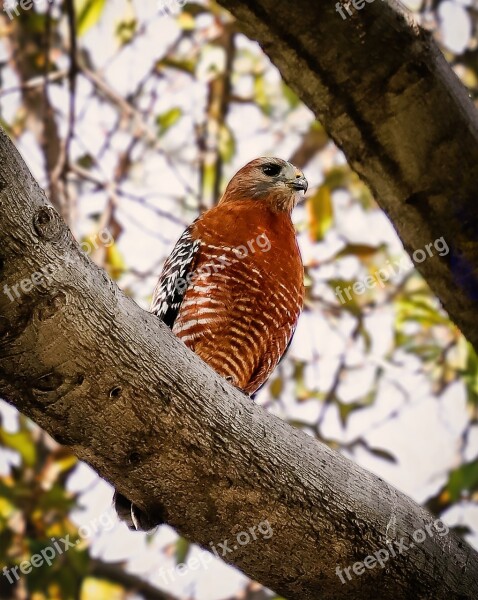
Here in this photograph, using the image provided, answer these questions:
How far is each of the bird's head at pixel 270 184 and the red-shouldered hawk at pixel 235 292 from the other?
1.08 ft

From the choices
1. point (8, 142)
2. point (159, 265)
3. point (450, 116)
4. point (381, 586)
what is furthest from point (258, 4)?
point (159, 265)

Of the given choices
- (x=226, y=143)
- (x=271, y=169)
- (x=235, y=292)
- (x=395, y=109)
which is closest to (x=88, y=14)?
(x=226, y=143)

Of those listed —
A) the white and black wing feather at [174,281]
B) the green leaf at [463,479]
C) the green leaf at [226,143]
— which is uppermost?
the green leaf at [226,143]

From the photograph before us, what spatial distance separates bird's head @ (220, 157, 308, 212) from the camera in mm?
5609

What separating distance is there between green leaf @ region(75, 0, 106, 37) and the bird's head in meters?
2.11

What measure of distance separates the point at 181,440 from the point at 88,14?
5.01 metres

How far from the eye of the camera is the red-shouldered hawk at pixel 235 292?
183 inches

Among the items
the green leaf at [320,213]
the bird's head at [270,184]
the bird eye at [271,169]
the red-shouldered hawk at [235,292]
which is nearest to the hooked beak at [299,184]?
the bird's head at [270,184]

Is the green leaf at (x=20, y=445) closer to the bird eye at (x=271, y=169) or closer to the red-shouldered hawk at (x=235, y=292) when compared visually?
the red-shouldered hawk at (x=235, y=292)

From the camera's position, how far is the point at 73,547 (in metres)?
6.11

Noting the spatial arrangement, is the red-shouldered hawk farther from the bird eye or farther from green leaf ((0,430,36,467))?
green leaf ((0,430,36,467))

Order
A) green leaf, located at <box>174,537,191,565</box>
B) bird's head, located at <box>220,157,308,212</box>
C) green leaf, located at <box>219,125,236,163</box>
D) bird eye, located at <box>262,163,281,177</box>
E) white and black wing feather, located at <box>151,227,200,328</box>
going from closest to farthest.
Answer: white and black wing feather, located at <box>151,227,200,328</box> → bird's head, located at <box>220,157,308,212</box> → bird eye, located at <box>262,163,281,177</box> → green leaf, located at <box>174,537,191,565</box> → green leaf, located at <box>219,125,236,163</box>

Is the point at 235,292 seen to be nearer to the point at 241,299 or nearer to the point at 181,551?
the point at 241,299

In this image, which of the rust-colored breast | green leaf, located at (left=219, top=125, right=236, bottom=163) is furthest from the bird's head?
green leaf, located at (left=219, top=125, right=236, bottom=163)
